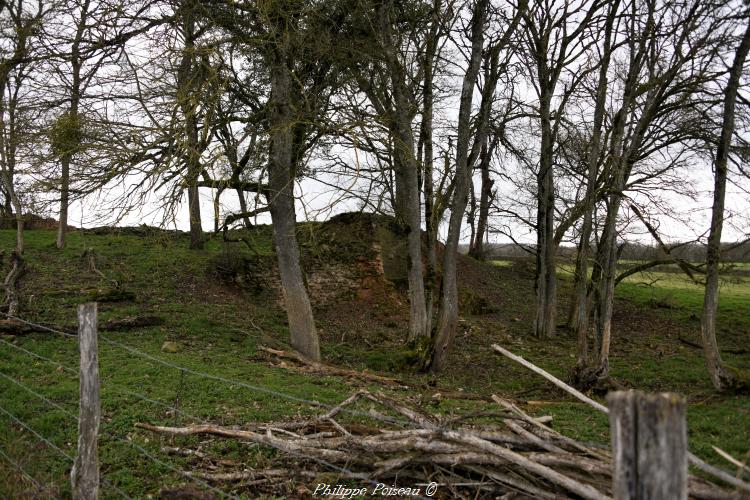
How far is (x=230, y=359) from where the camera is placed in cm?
1244

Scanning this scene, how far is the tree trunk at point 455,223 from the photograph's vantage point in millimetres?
13867

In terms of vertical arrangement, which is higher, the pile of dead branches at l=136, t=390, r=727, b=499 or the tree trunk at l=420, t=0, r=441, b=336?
the tree trunk at l=420, t=0, r=441, b=336

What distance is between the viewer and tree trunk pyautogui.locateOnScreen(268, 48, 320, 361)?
1278cm

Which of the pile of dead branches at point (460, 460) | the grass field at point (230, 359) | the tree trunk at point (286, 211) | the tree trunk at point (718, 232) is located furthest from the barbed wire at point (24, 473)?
the tree trunk at point (718, 232)

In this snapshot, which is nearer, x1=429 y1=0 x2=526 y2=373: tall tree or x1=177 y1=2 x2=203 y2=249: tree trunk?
x1=177 y1=2 x2=203 y2=249: tree trunk

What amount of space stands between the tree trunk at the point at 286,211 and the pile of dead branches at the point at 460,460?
7475 millimetres

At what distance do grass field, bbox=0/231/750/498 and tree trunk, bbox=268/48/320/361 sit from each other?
974 millimetres

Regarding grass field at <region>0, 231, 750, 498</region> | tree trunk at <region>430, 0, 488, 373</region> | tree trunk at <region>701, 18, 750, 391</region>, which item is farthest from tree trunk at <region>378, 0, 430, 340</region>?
tree trunk at <region>701, 18, 750, 391</region>

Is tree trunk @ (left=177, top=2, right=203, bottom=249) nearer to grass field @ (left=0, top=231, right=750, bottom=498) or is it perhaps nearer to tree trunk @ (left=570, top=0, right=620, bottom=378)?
grass field @ (left=0, top=231, right=750, bottom=498)

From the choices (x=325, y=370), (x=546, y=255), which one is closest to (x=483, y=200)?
(x=546, y=255)

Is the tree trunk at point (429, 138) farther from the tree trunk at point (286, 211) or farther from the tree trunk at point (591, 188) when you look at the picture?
the tree trunk at point (591, 188)

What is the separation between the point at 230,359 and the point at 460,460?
28.7 ft

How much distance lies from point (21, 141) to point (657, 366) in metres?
15.5

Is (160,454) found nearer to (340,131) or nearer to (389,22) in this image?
(340,131)
